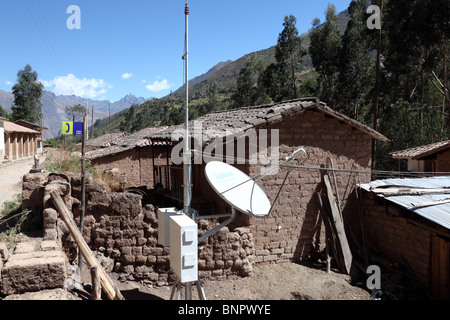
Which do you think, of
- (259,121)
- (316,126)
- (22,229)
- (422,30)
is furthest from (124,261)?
(422,30)

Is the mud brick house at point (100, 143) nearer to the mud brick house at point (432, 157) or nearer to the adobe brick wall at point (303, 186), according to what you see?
the adobe brick wall at point (303, 186)

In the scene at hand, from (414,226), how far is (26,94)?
53175 mm

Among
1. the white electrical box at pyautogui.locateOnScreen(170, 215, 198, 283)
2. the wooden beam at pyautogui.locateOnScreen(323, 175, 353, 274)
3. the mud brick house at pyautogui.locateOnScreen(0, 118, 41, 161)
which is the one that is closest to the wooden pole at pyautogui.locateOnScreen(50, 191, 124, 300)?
the white electrical box at pyautogui.locateOnScreen(170, 215, 198, 283)

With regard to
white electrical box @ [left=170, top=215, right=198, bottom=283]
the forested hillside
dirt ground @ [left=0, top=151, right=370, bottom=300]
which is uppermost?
the forested hillside

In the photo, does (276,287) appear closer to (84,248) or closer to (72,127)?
(84,248)

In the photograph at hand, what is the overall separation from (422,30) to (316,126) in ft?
40.7

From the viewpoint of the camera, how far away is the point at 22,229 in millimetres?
6227

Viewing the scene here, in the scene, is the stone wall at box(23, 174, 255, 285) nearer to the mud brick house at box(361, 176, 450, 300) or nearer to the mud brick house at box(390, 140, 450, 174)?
the mud brick house at box(361, 176, 450, 300)

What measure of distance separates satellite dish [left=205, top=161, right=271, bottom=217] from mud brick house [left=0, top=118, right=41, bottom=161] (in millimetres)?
27253

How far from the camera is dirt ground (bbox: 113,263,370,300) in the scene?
7.12 metres

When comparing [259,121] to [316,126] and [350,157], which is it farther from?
[350,157]

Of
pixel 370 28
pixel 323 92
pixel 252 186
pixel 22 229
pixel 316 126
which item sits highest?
pixel 370 28

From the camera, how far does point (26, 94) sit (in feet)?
160

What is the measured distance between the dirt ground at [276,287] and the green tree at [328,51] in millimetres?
20175
